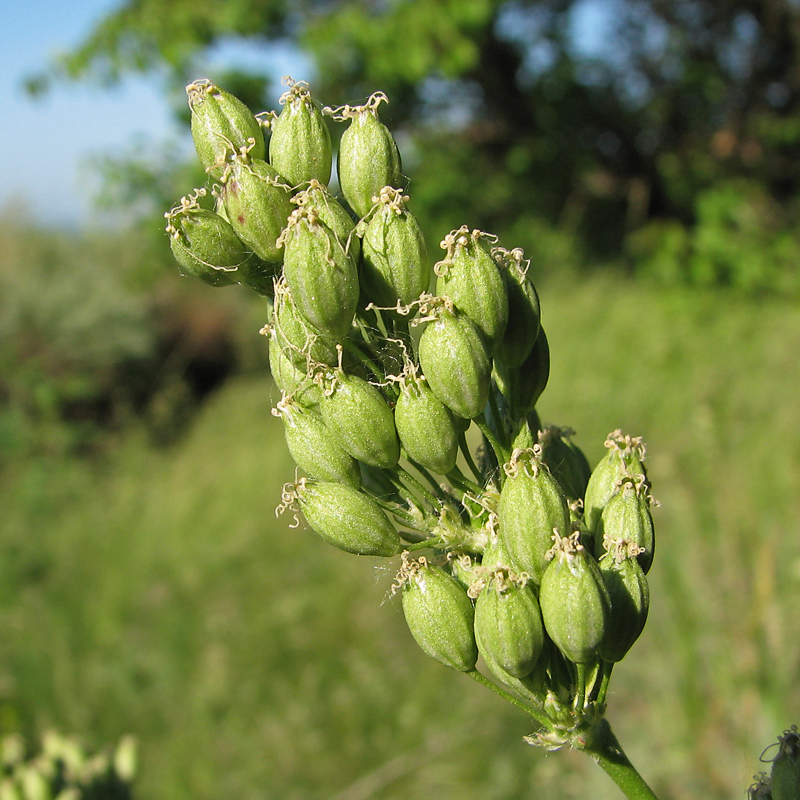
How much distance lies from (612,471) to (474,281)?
469 mm

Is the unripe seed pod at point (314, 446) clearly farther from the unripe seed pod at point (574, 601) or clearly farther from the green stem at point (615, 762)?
the green stem at point (615, 762)

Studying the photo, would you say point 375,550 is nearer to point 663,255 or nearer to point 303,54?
point 303,54

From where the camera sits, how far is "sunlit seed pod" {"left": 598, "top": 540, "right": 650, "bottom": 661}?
1.34 m

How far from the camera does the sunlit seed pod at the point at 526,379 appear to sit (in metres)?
1.54

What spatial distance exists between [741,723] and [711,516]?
1832 millimetres

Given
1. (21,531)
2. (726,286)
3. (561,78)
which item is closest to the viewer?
(21,531)

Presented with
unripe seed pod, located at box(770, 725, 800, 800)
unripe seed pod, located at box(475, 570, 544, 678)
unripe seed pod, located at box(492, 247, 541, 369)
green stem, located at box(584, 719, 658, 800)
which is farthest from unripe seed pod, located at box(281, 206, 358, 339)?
unripe seed pod, located at box(770, 725, 800, 800)

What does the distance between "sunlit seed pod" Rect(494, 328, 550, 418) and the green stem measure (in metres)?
0.62

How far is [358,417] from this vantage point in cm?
141

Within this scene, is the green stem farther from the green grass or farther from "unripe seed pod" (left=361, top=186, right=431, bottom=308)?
the green grass

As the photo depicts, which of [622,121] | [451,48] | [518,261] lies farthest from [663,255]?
[518,261]

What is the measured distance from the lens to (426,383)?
4.75 feet

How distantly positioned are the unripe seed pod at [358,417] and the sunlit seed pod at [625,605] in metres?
0.48

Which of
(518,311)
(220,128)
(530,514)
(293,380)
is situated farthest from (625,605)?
(220,128)
